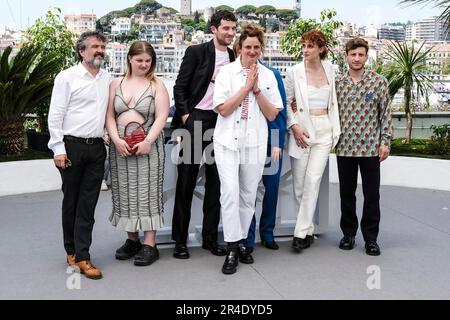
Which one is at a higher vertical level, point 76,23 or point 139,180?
point 76,23

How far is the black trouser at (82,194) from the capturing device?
12.1 feet

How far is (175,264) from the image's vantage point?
13.0ft

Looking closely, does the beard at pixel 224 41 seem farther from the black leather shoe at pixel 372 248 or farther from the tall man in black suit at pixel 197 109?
the black leather shoe at pixel 372 248

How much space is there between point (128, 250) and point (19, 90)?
4.52 meters

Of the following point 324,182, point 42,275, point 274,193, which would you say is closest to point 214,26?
point 274,193

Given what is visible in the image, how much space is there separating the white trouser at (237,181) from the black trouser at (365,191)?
739 millimetres

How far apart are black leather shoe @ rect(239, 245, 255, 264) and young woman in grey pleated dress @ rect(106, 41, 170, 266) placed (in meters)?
0.57

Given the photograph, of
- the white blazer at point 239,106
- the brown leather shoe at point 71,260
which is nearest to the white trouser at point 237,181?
the white blazer at point 239,106

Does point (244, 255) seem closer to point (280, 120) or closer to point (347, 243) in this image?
point (347, 243)

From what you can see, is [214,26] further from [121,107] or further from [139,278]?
[139,278]

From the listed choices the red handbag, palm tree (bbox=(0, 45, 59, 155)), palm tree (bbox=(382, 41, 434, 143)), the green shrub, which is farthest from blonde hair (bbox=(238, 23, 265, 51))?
palm tree (bbox=(382, 41, 434, 143))

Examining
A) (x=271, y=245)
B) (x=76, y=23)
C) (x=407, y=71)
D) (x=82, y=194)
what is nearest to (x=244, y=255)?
(x=271, y=245)

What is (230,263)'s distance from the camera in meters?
3.79

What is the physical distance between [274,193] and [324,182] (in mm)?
596
